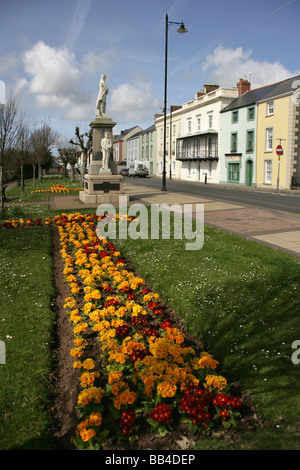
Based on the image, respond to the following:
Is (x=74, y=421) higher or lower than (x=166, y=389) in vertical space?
lower

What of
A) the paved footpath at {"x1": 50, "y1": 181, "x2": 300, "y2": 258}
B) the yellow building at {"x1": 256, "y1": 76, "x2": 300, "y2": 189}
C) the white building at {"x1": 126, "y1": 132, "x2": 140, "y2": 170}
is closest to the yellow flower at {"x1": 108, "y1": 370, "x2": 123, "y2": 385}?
the paved footpath at {"x1": 50, "y1": 181, "x2": 300, "y2": 258}

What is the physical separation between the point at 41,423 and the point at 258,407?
2.01 meters

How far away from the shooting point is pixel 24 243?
9.59 meters

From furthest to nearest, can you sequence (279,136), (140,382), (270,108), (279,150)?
(270,108)
(279,136)
(279,150)
(140,382)

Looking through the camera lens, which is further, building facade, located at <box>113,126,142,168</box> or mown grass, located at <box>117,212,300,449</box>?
building facade, located at <box>113,126,142,168</box>

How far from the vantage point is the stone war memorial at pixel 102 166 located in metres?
17.4

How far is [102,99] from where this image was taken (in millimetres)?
18094

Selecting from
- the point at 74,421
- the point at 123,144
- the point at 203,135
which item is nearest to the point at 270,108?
the point at 203,135

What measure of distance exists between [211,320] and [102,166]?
541 inches

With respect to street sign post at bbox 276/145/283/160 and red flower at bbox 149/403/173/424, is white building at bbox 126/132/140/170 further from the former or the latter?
red flower at bbox 149/403/173/424

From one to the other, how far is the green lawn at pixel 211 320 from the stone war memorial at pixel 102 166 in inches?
337

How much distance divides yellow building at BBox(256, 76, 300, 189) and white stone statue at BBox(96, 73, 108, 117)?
1621cm

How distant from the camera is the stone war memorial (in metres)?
17.4

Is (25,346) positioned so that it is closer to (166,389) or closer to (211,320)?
(166,389)
